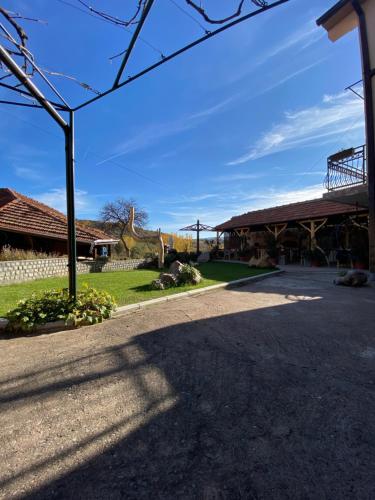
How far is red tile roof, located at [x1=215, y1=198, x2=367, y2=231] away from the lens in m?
13.6

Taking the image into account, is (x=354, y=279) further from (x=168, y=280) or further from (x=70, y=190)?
(x=70, y=190)

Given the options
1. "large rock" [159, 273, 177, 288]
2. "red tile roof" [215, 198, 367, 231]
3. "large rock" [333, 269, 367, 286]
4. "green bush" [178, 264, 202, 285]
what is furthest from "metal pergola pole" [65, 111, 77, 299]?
"red tile roof" [215, 198, 367, 231]

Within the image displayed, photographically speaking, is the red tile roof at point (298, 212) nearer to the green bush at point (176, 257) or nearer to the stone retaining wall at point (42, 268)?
the green bush at point (176, 257)

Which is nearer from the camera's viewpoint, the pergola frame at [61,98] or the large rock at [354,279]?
the pergola frame at [61,98]

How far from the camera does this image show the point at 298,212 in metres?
16.0

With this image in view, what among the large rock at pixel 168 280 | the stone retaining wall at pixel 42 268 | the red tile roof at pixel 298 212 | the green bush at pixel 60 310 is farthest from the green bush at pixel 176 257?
the green bush at pixel 60 310

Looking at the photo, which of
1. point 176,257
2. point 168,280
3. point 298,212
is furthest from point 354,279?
point 176,257

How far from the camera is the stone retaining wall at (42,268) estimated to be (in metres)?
8.89

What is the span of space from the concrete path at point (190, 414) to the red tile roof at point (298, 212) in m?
11.3

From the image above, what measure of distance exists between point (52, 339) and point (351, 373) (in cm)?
394

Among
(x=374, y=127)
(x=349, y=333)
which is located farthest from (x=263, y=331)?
(x=374, y=127)

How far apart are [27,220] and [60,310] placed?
10.5 m

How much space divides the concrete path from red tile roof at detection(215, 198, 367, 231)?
11312mm

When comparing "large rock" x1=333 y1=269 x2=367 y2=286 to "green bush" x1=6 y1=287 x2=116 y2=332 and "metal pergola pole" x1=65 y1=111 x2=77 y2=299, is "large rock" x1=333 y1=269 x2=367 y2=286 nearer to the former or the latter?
"green bush" x1=6 y1=287 x2=116 y2=332
